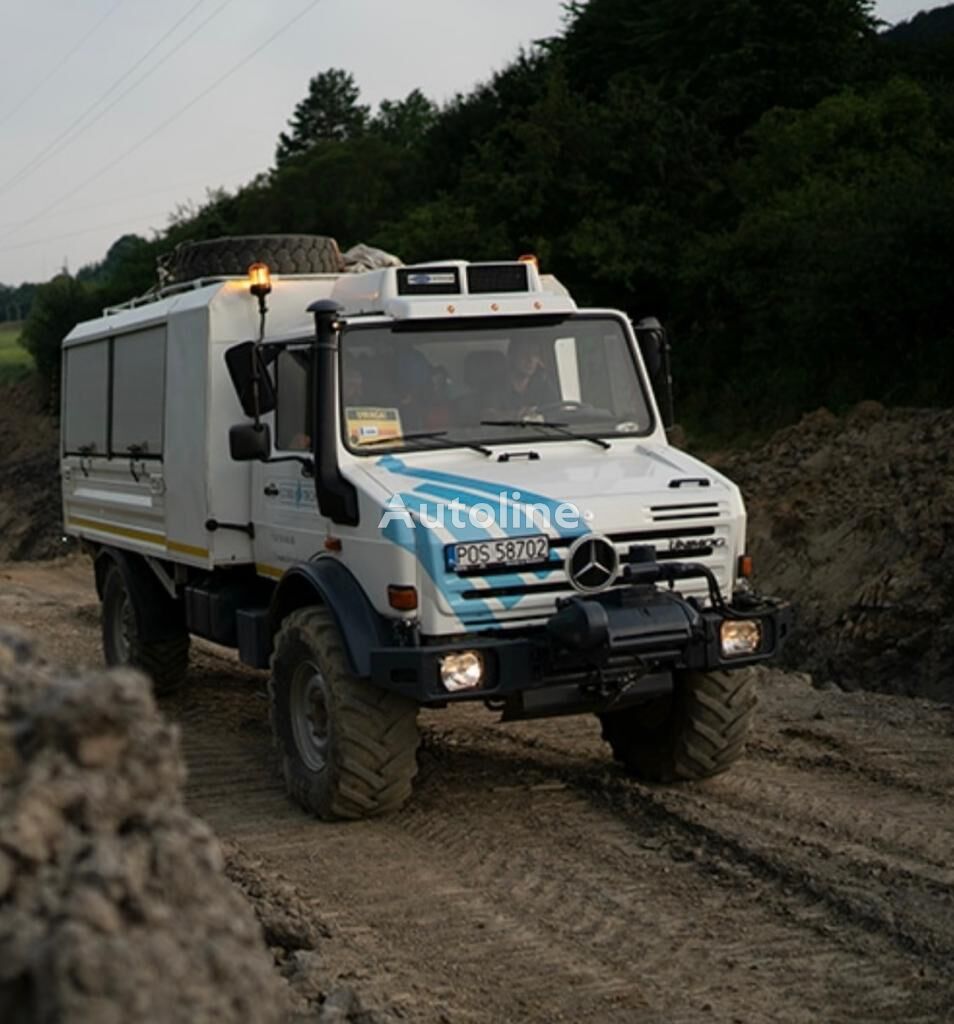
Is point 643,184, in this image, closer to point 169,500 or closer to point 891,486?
point 891,486

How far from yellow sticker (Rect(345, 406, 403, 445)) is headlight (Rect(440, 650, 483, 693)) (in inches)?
56.4

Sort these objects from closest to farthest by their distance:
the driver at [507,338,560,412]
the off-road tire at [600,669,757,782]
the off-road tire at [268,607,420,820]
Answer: the off-road tire at [268,607,420,820], the off-road tire at [600,669,757,782], the driver at [507,338,560,412]

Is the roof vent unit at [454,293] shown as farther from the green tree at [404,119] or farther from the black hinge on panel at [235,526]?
the green tree at [404,119]

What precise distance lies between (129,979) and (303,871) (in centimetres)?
483

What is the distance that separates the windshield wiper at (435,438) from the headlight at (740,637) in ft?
5.06

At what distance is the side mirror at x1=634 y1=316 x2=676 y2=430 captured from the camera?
8.62 meters

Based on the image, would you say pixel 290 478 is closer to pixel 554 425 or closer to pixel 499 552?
pixel 554 425

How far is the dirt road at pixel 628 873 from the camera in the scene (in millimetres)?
5492

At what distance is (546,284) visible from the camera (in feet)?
32.1

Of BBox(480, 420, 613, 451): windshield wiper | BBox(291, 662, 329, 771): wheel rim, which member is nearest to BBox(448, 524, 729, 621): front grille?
BBox(480, 420, 613, 451): windshield wiper

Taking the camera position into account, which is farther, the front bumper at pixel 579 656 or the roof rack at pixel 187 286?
the roof rack at pixel 187 286

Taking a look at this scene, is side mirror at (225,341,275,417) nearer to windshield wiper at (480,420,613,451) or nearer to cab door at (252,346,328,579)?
cab door at (252,346,328,579)

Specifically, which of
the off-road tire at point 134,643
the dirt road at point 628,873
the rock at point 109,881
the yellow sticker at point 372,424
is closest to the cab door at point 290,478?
the yellow sticker at point 372,424

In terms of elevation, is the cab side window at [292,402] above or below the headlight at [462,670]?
above
